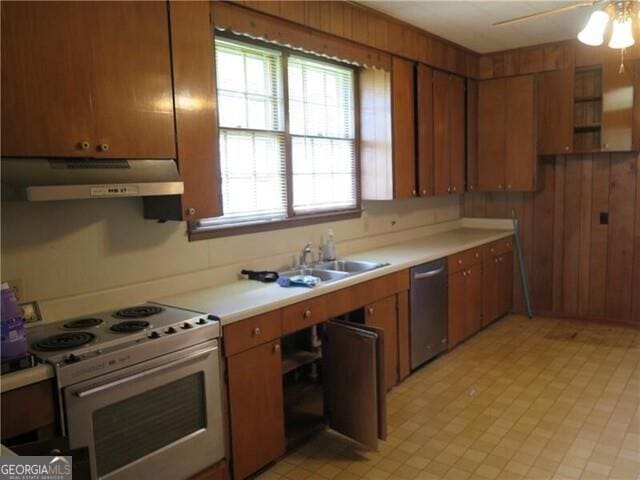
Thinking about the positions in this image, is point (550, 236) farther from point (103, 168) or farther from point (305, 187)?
point (103, 168)

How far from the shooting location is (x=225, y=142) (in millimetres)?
3162

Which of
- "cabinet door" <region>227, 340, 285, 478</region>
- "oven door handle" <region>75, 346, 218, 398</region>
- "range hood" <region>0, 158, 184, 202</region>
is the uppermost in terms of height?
"range hood" <region>0, 158, 184, 202</region>

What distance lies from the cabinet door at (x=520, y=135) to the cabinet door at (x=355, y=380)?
2985 mm

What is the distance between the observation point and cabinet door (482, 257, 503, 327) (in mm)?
4820

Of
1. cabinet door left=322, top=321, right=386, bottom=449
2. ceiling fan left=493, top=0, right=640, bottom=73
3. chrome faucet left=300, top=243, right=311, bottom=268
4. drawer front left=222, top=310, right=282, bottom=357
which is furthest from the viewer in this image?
chrome faucet left=300, top=243, right=311, bottom=268

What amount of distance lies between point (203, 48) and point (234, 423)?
181 centimetres

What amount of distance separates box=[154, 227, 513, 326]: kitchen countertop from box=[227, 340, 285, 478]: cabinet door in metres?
0.21

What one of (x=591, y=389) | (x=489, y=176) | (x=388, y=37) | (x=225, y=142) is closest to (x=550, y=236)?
(x=489, y=176)

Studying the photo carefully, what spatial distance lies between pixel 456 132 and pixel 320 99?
1.71 meters

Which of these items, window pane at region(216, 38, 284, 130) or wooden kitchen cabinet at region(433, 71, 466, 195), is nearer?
window pane at region(216, 38, 284, 130)

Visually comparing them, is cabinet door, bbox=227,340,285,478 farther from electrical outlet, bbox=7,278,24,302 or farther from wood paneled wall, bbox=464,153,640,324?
wood paneled wall, bbox=464,153,640,324

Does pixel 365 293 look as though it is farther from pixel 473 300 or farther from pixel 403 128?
pixel 473 300

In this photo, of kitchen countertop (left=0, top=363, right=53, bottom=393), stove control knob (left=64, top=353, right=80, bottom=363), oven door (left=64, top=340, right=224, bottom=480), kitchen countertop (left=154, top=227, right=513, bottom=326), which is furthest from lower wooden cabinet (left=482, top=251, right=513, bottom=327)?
kitchen countertop (left=0, top=363, right=53, bottom=393)

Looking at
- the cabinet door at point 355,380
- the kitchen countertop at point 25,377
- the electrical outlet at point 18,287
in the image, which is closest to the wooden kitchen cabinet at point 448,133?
the cabinet door at point 355,380
